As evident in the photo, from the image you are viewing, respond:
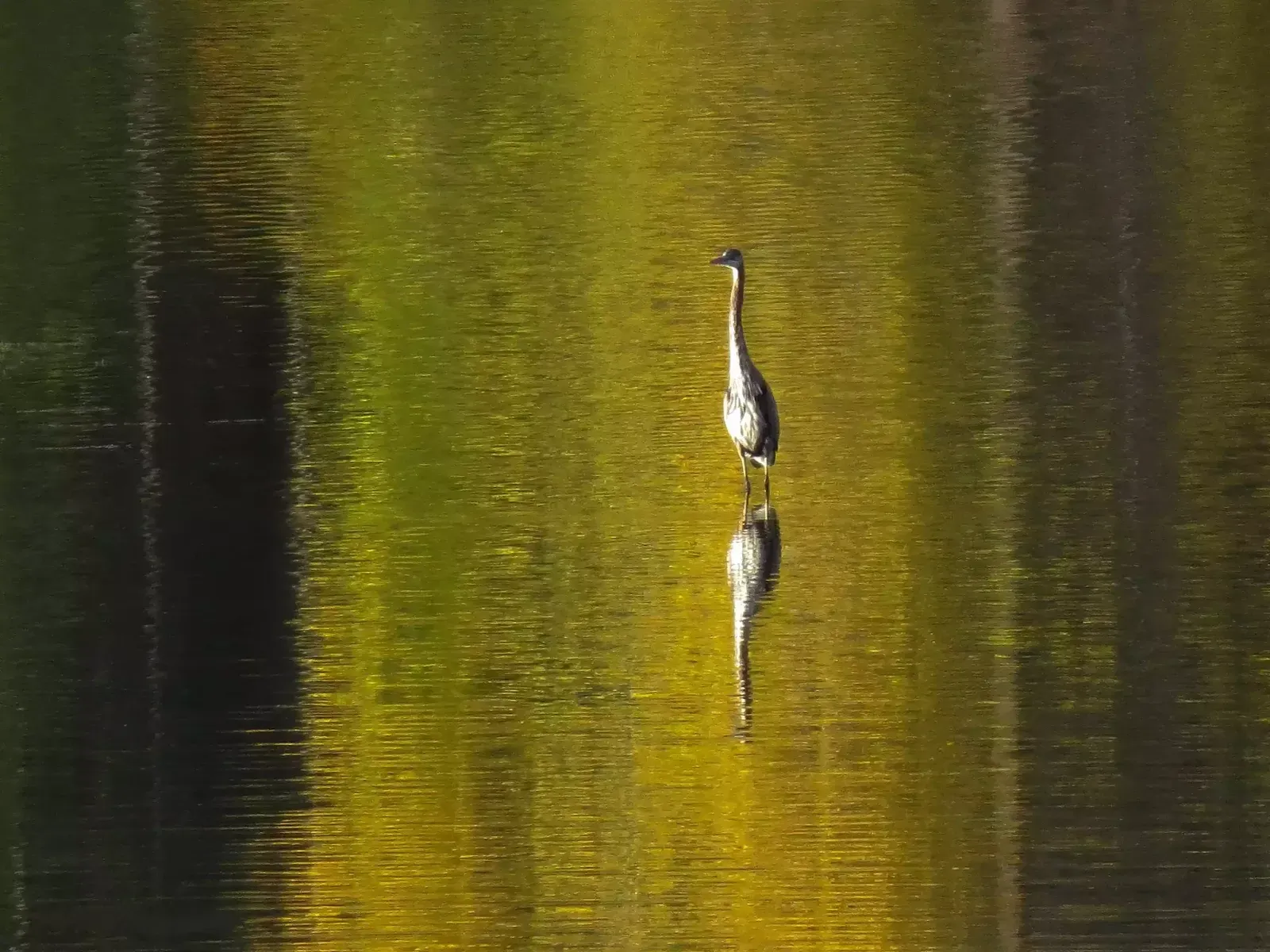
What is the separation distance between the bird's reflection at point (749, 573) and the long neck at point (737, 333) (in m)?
0.66

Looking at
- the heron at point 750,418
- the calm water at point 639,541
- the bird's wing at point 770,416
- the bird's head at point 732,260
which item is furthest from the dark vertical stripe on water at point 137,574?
the bird's head at point 732,260

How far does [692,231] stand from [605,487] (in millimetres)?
5861

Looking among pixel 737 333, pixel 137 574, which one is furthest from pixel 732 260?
pixel 137 574

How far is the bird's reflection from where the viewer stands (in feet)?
27.6

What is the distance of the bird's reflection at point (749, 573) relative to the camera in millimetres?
8422

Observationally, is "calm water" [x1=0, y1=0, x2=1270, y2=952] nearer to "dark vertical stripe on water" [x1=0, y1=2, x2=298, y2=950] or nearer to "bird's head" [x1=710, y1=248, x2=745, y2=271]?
"dark vertical stripe on water" [x1=0, y1=2, x2=298, y2=950]

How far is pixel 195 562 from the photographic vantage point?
10.1 meters

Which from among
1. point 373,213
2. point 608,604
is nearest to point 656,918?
point 608,604

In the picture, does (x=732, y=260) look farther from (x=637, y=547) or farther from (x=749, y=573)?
(x=749, y=573)

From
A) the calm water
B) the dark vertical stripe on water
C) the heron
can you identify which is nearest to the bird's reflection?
the calm water

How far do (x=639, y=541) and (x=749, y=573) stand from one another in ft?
1.96

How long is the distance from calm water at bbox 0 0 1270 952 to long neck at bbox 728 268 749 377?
49 cm

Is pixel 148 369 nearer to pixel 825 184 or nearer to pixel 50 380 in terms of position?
pixel 50 380

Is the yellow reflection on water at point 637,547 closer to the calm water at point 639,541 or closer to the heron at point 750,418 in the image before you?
the calm water at point 639,541
